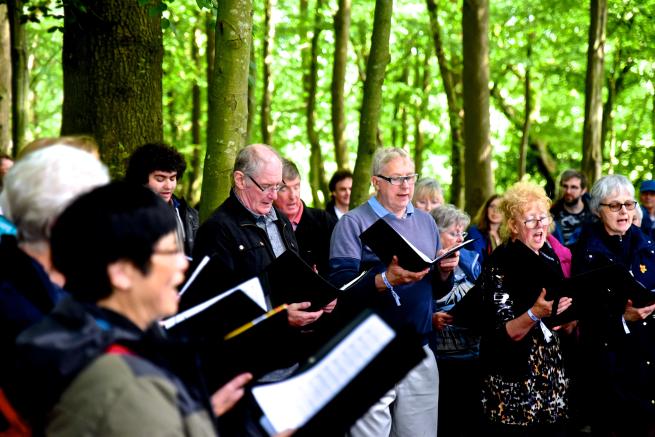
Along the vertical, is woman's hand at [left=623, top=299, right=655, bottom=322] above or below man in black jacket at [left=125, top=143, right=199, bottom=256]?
below

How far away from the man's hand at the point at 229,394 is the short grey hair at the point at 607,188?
14.7 ft

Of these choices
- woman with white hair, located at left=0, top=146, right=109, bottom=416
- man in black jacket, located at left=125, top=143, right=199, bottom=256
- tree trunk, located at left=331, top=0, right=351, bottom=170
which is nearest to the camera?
woman with white hair, located at left=0, top=146, right=109, bottom=416

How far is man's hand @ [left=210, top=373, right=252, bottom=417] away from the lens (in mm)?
3252

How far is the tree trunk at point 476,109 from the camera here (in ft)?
44.1

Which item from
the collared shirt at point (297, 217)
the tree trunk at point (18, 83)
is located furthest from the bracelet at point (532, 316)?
the tree trunk at point (18, 83)

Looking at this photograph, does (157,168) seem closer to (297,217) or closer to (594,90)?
(297,217)

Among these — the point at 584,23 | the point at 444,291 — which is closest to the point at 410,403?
the point at 444,291

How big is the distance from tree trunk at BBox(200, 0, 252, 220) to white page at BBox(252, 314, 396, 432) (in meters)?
4.23

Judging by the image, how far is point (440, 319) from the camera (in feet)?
21.4

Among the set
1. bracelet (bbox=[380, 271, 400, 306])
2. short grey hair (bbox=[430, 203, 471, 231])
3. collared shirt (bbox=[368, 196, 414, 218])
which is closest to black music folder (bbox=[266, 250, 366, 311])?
bracelet (bbox=[380, 271, 400, 306])

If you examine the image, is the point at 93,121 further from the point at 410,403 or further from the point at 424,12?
the point at 424,12

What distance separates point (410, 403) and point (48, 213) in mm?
3591

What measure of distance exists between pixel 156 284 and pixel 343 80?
50.0 ft

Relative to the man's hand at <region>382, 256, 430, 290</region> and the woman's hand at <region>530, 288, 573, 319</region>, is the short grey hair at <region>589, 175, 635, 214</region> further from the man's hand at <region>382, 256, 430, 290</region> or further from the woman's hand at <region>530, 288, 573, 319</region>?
the man's hand at <region>382, 256, 430, 290</region>
